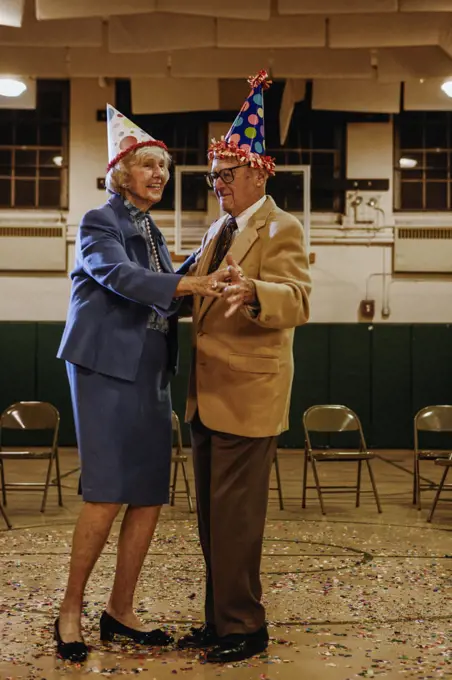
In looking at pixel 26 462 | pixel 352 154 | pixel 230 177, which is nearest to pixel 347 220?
pixel 352 154

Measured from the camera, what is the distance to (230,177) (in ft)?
11.0

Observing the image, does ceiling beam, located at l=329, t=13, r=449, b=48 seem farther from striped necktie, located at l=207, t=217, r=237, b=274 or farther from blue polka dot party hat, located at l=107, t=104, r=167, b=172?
striped necktie, located at l=207, t=217, r=237, b=274

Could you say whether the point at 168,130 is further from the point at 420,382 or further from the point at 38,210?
the point at 420,382

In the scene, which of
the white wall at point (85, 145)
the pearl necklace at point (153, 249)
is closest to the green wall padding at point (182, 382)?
the white wall at point (85, 145)

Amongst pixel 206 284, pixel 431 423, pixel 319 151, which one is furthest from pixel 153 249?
pixel 319 151

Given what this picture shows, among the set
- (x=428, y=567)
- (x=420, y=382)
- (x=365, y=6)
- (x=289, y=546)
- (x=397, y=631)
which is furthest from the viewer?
(x=420, y=382)

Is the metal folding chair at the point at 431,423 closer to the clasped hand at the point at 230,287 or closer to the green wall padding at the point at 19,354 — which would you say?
the clasped hand at the point at 230,287

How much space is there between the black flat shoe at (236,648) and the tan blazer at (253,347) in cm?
71

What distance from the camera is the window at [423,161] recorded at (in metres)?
12.2

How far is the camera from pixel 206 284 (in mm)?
3152

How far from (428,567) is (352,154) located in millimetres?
7976

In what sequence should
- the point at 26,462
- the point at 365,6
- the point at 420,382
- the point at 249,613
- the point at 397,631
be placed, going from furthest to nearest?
the point at 420,382
the point at 26,462
the point at 365,6
the point at 397,631
the point at 249,613

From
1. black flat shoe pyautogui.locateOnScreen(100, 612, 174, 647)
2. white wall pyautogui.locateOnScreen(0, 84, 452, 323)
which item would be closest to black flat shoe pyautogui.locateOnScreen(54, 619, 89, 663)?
black flat shoe pyautogui.locateOnScreen(100, 612, 174, 647)

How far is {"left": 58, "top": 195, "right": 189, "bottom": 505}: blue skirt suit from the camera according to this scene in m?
3.27
